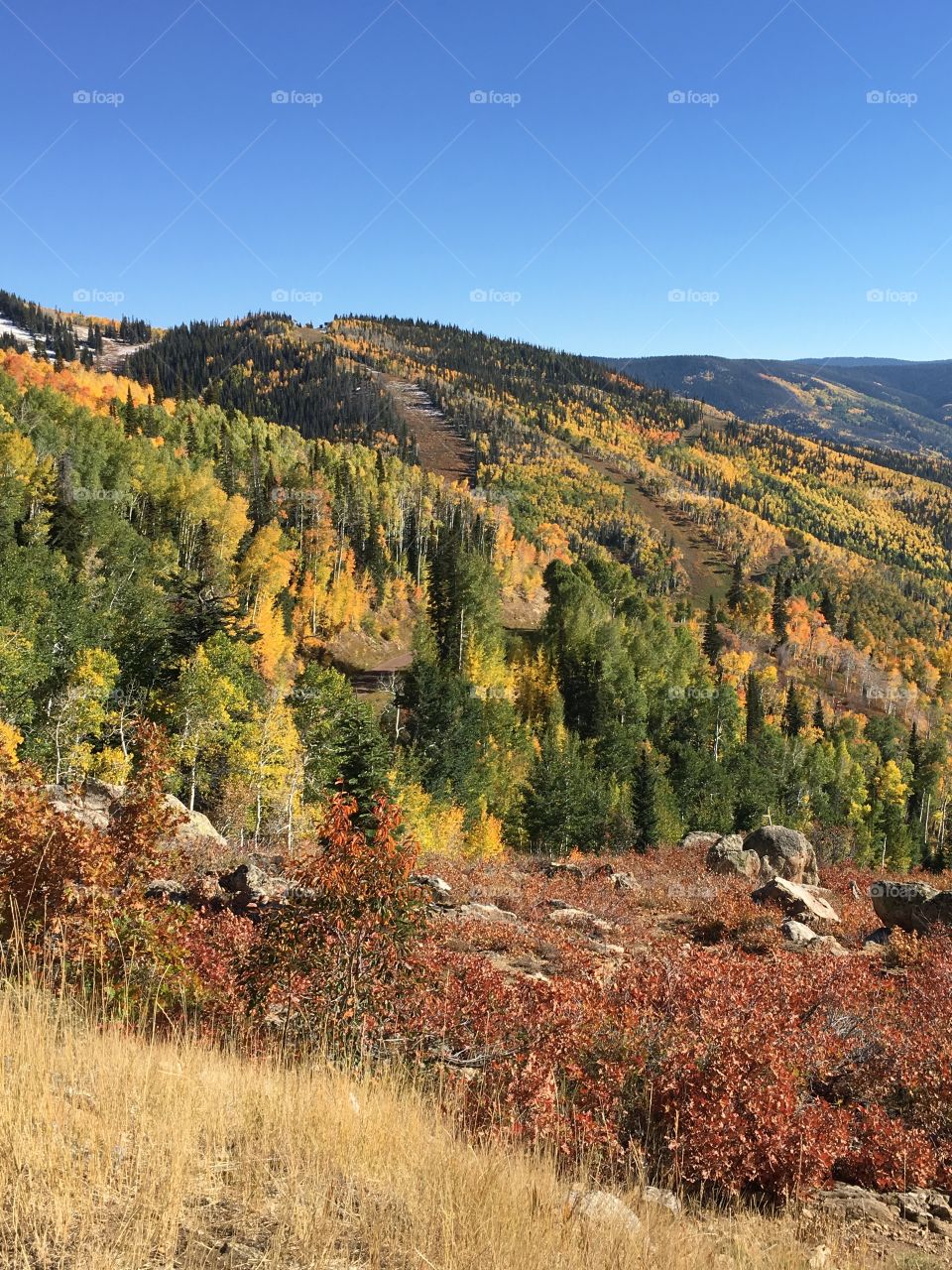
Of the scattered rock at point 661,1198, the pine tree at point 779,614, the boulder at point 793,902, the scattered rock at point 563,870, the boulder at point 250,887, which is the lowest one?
the scattered rock at point 563,870

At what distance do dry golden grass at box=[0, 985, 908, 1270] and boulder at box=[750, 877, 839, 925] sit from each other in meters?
20.5

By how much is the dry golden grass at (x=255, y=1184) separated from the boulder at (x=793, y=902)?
67.2ft

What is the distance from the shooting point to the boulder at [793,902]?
25156mm

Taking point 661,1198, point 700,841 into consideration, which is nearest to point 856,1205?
point 661,1198

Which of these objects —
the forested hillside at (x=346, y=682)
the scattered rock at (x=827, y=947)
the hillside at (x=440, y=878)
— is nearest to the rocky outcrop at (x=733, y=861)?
the hillside at (x=440, y=878)

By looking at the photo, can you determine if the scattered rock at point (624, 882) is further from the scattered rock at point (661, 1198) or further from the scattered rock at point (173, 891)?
the scattered rock at point (661, 1198)

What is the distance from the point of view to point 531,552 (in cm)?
16775

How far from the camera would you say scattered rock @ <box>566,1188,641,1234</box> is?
5438mm

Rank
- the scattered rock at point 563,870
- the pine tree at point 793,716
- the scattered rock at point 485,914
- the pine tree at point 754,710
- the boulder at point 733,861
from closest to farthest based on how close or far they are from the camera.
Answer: the scattered rock at point 485,914, the scattered rock at point 563,870, the boulder at point 733,861, the pine tree at point 754,710, the pine tree at point 793,716

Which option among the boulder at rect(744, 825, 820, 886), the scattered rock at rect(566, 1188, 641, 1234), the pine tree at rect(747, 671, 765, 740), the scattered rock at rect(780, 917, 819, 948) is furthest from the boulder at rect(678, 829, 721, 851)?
the pine tree at rect(747, 671, 765, 740)

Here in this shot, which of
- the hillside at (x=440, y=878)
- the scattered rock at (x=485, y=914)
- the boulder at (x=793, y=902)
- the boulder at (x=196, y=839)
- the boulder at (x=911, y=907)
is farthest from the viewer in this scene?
the boulder at (x=793, y=902)

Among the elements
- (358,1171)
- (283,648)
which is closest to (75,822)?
(358,1171)

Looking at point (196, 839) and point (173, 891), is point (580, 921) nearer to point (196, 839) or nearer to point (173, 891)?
point (173, 891)

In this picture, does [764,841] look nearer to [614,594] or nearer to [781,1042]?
[781,1042]
